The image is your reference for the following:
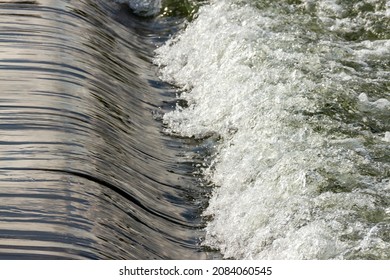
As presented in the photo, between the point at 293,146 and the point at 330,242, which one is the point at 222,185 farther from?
→ the point at 330,242

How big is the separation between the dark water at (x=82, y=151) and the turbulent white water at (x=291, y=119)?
0.68ft

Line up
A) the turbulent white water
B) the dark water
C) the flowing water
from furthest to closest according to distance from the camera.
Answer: the turbulent white water → the flowing water → the dark water

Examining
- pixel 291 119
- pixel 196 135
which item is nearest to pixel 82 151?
pixel 196 135

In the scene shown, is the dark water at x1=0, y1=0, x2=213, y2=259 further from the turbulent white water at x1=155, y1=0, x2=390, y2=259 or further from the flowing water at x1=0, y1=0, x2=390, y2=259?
the turbulent white water at x1=155, y1=0, x2=390, y2=259

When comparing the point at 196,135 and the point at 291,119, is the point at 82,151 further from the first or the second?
the point at 291,119

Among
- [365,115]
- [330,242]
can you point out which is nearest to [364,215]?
[330,242]

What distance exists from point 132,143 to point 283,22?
241 centimetres

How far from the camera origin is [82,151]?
15.5 feet

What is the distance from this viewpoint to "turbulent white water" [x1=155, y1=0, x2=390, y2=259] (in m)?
4.59

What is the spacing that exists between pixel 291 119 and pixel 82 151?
1.47 m

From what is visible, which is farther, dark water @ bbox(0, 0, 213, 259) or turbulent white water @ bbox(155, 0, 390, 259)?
turbulent white water @ bbox(155, 0, 390, 259)

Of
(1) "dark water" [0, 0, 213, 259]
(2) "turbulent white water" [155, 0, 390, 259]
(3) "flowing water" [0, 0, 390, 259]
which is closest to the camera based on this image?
(1) "dark water" [0, 0, 213, 259]

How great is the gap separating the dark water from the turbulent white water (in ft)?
0.68

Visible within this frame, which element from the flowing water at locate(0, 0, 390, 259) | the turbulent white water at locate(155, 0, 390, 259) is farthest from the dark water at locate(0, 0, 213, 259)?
the turbulent white water at locate(155, 0, 390, 259)
